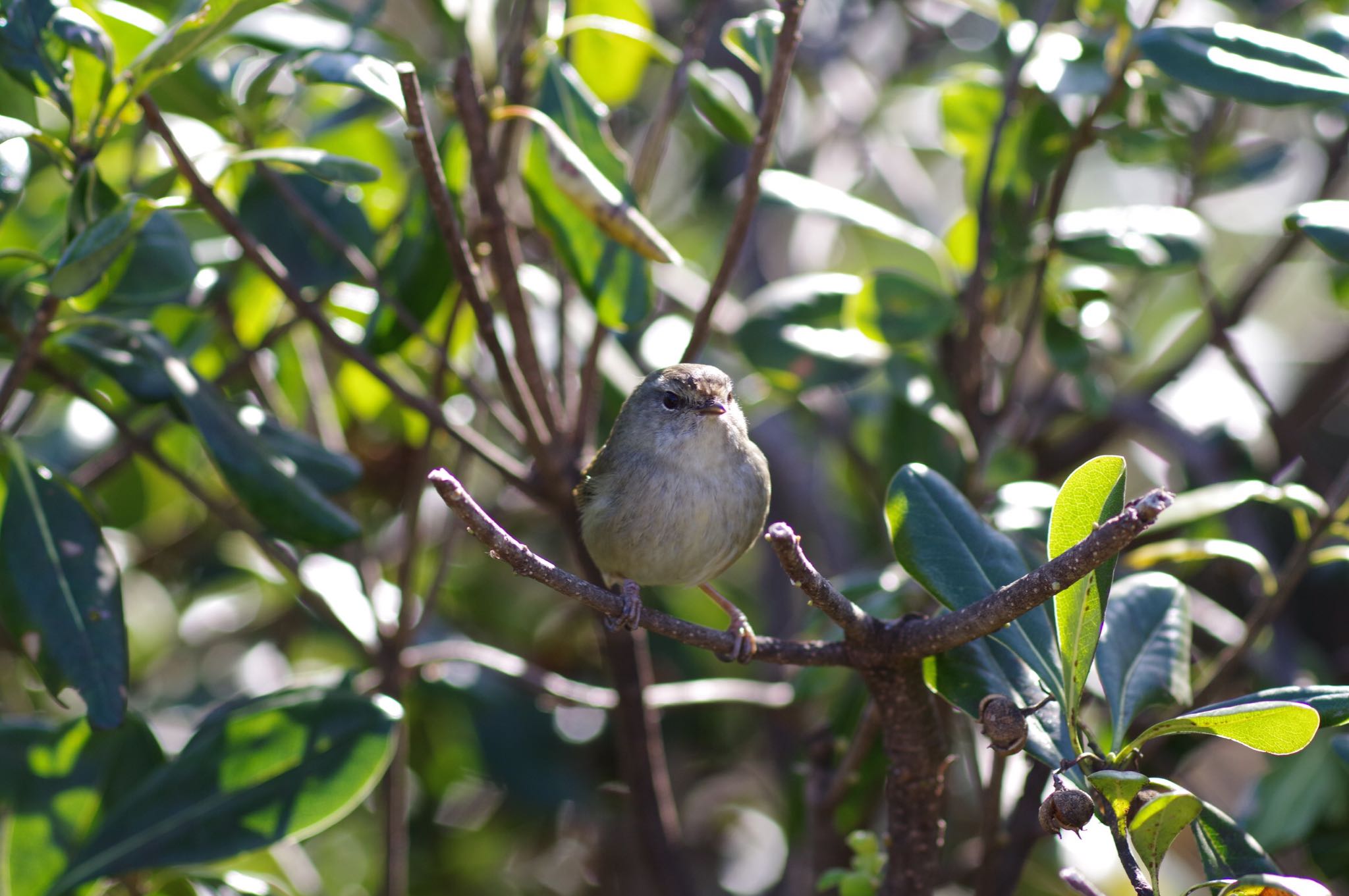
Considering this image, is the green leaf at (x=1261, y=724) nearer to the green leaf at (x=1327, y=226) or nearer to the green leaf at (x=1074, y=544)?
the green leaf at (x=1074, y=544)

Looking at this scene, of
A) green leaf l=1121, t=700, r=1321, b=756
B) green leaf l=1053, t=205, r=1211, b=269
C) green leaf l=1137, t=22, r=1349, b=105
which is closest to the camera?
green leaf l=1121, t=700, r=1321, b=756

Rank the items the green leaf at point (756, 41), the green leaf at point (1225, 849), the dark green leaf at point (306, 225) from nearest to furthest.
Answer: the green leaf at point (1225, 849) < the green leaf at point (756, 41) < the dark green leaf at point (306, 225)

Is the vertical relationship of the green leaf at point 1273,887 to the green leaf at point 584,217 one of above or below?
below

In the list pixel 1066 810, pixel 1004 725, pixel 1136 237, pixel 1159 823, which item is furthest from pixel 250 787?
pixel 1136 237

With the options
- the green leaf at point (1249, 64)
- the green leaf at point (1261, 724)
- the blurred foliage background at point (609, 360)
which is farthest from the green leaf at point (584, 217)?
the green leaf at point (1261, 724)

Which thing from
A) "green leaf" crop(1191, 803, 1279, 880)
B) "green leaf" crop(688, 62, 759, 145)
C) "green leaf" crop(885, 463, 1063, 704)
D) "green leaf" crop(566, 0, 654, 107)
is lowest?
"green leaf" crop(1191, 803, 1279, 880)

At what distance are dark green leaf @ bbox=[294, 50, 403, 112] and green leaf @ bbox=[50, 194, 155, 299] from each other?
1.41 ft

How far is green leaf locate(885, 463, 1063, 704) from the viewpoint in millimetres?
2121

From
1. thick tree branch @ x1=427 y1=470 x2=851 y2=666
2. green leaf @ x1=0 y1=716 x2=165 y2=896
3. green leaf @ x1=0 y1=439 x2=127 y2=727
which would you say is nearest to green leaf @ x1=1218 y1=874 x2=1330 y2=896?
thick tree branch @ x1=427 y1=470 x2=851 y2=666

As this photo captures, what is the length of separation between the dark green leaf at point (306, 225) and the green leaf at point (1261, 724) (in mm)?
2293

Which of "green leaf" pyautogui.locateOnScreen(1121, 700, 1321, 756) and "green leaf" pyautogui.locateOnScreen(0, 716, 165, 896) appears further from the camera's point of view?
"green leaf" pyautogui.locateOnScreen(0, 716, 165, 896)

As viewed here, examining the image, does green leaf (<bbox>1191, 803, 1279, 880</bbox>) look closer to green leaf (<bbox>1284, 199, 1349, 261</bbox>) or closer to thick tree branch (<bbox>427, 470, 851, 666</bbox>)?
thick tree branch (<bbox>427, 470, 851, 666</bbox>)

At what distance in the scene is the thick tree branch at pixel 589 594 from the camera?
1.79 m

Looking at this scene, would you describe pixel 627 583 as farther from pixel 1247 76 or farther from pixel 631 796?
pixel 1247 76
